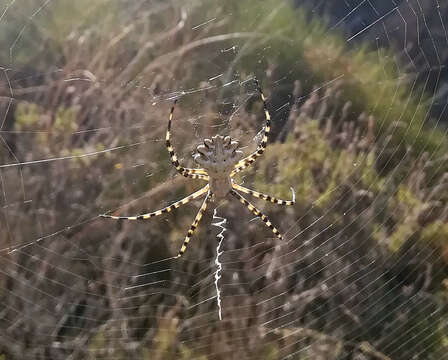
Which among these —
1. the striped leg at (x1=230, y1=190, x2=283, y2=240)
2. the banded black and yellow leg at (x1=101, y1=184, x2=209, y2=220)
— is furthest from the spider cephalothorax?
the striped leg at (x1=230, y1=190, x2=283, y2=240)

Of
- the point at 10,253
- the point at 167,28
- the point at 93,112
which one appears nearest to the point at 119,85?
the point at 93,112

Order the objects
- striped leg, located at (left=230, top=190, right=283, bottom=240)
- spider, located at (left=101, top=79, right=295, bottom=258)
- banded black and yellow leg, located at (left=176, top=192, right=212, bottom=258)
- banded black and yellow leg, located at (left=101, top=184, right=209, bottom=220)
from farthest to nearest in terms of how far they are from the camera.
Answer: striped leg, located at (left=230, top=190, right=283, bottom=240), banded black and yellow leg, located at (left=176, top=192, right=212, bottom=258), banded black and yellow leg, located at (left=101, top=184, right=209, bottom=220), spider, located at (left=101, top=79, right=295, bottom=258)

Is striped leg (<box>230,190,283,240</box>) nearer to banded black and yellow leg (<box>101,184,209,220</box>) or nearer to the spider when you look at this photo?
the spider

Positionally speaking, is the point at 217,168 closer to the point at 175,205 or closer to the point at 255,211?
the point at 175,205

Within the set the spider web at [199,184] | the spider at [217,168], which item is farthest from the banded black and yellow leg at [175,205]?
the spider web at [199,184]

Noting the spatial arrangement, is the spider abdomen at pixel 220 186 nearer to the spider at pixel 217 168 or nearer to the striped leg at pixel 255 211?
the spider at pixel 217 168

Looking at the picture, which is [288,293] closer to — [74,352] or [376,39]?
[74,352]
